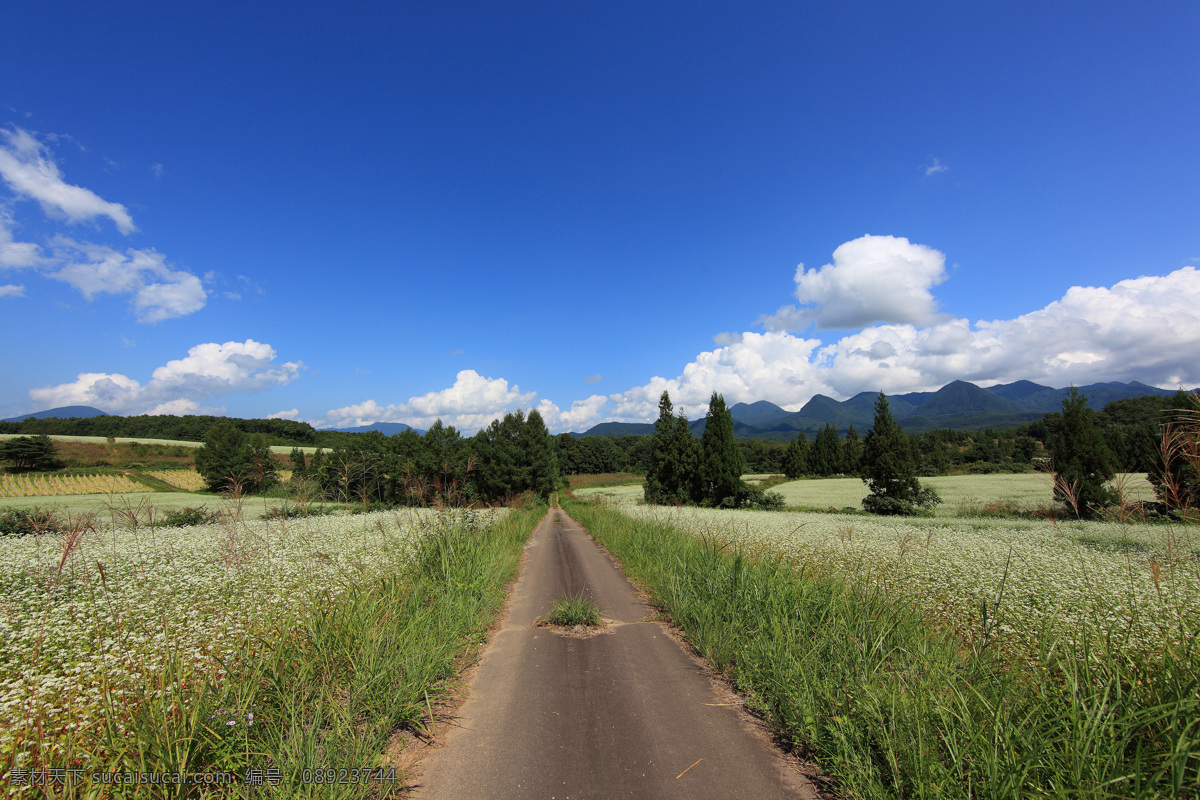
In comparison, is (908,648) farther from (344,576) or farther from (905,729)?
(344,576)

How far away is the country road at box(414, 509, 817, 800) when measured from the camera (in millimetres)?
3080

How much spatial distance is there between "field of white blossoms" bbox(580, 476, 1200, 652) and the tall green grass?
314 mm

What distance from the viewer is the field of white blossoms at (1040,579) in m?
4.14

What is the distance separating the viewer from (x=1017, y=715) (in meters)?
2.97

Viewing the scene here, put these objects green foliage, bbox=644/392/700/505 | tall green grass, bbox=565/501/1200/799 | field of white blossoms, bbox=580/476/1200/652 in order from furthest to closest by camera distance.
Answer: green foliage, bbox=644/392/700/505 < field of white blossoms, bbox=580/476/1200/652 < tall green grass, bbox=565/501/1200/799

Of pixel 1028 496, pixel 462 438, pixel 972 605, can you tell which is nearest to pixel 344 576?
pixel 972 605

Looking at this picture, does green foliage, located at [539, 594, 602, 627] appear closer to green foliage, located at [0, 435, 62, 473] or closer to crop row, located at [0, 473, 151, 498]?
crop row, located at [0, 473, 151, 498]

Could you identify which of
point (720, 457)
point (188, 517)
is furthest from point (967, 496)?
point (188, 517)

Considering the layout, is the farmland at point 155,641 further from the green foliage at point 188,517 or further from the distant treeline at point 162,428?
the distant treeline at point 162,428

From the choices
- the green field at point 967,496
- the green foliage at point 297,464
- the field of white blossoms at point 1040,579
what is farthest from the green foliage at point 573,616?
the green field at point 967,496

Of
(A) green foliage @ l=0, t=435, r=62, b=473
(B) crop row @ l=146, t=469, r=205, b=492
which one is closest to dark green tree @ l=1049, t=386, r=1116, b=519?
(B) crop row @ l=146, t=469, r=205, b=492

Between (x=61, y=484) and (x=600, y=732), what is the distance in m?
60.4

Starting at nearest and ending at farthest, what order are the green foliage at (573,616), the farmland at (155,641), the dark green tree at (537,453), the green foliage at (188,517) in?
1. the farmland at (155,641)
2. the green foliage at (573,616)
3. the green foliage at (188,517)
4. the dark green tree at (537,453)

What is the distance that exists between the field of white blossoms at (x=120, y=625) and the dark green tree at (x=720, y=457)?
30.4 meters
